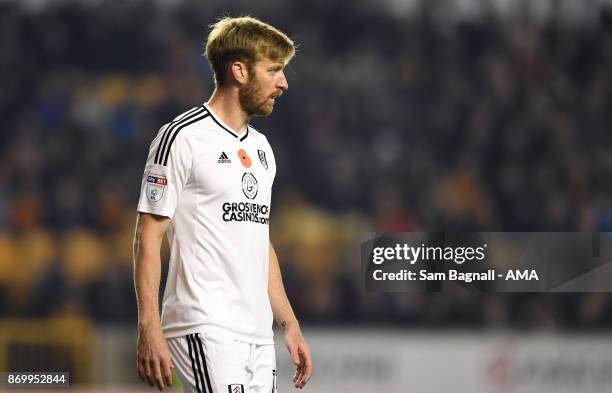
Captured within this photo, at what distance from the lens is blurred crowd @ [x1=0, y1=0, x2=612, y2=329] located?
11.1 m

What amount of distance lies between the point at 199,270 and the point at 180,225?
0.15 metres

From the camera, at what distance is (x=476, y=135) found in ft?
44.2

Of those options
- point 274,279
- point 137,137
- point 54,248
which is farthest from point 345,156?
point 274,279

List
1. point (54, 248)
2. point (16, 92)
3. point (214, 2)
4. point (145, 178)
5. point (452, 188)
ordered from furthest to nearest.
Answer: point (214, 2) → point (16, 92) → point (452, 188) → point (54, 248) → point (145, 178)

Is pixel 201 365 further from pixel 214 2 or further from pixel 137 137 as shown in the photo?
pixel 214 2

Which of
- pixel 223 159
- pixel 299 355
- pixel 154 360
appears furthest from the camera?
pixel 299 355

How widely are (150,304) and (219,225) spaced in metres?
0.37

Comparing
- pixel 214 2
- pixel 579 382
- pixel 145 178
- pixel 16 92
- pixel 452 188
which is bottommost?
pixel 579 382

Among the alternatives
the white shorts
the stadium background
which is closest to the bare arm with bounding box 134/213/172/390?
the white shorts

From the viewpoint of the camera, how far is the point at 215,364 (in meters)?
3.49

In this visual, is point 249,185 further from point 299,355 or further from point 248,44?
point 299,355

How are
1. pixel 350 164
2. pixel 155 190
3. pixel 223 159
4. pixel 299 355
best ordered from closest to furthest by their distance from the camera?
1. pixel 155 190
2. pixel 223 159
3. pixel 299 355
4. pixel 350 164

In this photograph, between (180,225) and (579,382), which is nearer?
(180,225)

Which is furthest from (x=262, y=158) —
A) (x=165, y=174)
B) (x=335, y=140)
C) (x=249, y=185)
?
(x=335, y=140)
